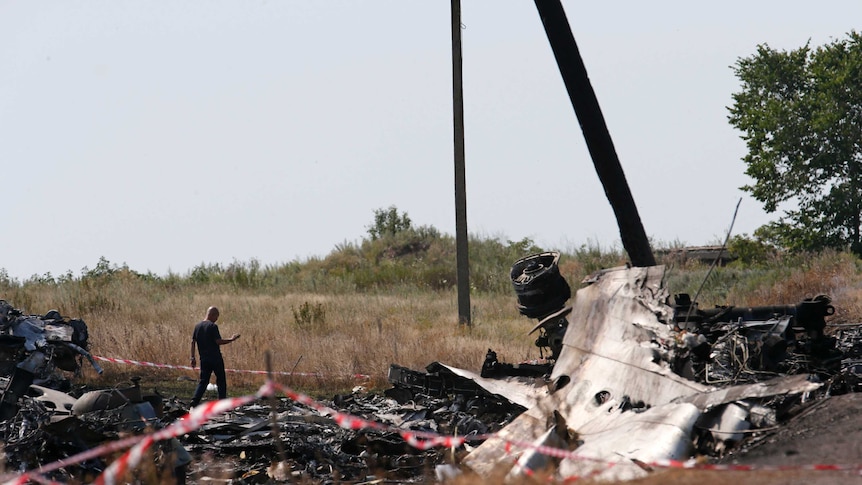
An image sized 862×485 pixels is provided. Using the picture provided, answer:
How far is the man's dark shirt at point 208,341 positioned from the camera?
1631 centimetres

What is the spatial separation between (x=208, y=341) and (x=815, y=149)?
32.3 meters

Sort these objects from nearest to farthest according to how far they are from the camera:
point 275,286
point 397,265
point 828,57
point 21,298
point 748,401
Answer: point 748,401 < point 21,298 < point 275,286 < point 397,265 < point 828,57

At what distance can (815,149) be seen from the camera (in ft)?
140

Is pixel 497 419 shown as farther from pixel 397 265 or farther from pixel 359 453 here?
pixel 397 265

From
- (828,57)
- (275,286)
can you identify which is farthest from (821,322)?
(828,57)

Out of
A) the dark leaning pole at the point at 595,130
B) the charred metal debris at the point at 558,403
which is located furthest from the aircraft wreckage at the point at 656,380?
the dark leaning pole at the point at 595,130

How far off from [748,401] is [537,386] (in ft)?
13.9

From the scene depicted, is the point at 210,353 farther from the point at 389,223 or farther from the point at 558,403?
the point at 389,223

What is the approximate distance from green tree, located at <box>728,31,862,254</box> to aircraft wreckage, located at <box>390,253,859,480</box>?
3198cm

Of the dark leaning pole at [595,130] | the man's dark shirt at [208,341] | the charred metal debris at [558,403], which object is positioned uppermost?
the dark leaning pole at [595,130]

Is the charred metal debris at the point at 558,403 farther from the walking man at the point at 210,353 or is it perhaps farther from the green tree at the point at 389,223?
the green tree at the point at 389,223

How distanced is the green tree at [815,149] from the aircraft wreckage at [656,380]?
1259 inches

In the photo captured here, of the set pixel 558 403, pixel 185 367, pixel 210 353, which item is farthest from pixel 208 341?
pixel 558 403

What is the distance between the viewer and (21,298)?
28547mm
